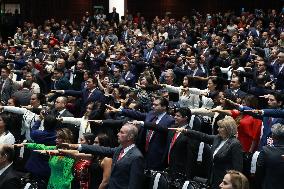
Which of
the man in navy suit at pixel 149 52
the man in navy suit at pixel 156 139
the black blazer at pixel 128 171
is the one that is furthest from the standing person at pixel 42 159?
the man in navy suit at pixel 149 52

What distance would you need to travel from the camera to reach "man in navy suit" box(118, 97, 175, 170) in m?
6.00

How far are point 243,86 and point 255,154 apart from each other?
3434 mm

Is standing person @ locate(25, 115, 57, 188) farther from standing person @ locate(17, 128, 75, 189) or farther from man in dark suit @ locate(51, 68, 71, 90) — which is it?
man in dark suit @ locate(51, 68, 71, 90)

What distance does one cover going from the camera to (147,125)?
5.72 m

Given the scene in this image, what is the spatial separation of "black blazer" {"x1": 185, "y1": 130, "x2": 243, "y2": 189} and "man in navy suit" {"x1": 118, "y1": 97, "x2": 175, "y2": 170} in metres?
0.63

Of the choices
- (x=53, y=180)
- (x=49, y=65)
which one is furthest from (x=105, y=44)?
(x=53, y=180)

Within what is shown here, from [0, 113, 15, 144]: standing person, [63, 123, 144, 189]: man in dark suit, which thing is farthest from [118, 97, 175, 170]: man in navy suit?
[0, 113, 15, 144]: standing person

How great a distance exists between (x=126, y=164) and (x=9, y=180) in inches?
39.2

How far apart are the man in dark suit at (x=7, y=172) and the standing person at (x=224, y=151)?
161cm

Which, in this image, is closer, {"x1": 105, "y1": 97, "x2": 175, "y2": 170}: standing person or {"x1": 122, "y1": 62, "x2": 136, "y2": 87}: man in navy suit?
{"x1": 105, "y1": 97, "x2": 175, "y2": 170}: standing person

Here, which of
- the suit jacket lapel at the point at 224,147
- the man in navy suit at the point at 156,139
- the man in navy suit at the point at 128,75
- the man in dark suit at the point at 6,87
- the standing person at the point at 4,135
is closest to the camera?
the suit jacket lapel at the point at 224,147

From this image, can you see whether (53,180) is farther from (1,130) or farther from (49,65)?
(49,65)

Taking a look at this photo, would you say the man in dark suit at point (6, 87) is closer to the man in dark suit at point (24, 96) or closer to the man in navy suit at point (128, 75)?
the man in dark suit at point (24, 96)

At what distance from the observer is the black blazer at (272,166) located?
204 inches
